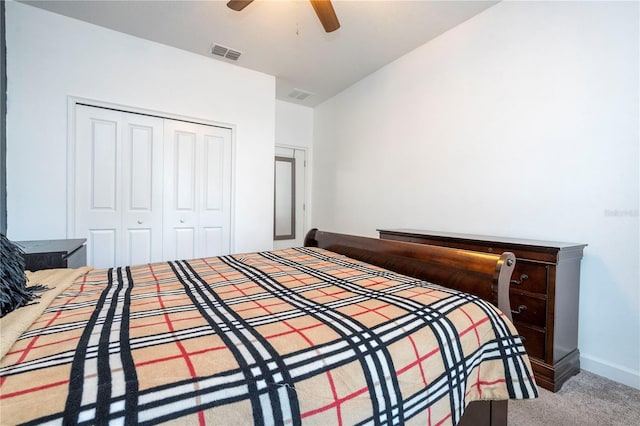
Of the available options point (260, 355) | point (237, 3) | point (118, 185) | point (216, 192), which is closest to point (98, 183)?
point (118, 185)

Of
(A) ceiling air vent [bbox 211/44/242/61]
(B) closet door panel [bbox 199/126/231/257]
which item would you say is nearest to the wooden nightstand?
(B) closet door panel [bbox 199/126/231/257]

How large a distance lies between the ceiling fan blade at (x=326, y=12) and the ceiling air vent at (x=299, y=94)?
2.21m

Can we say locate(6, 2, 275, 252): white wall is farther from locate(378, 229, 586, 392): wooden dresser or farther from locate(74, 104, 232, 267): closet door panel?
locate(378, 229, 586, 392): wooden dresser

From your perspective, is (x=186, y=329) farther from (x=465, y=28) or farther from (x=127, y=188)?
(x=465, y=28)

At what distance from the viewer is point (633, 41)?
5.98 feet

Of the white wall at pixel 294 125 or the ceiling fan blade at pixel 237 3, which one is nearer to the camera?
the ceiling fan blade at pixel 237 3

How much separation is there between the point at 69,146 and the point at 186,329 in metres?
2.95

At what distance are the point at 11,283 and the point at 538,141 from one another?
10.2 feet

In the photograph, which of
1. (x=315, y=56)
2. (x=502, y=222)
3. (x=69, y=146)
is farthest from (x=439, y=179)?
(x=69, y=146)

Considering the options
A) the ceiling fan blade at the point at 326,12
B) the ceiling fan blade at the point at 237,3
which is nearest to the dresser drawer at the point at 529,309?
the ceiling fan blade at the point at 326,12

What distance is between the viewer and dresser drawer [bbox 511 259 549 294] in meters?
1.84

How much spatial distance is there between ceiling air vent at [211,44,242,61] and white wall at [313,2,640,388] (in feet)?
6.02

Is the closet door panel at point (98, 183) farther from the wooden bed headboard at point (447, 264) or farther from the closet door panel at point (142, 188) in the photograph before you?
the wooden bed headboard at point (447, 264)

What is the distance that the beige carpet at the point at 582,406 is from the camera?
152cm
